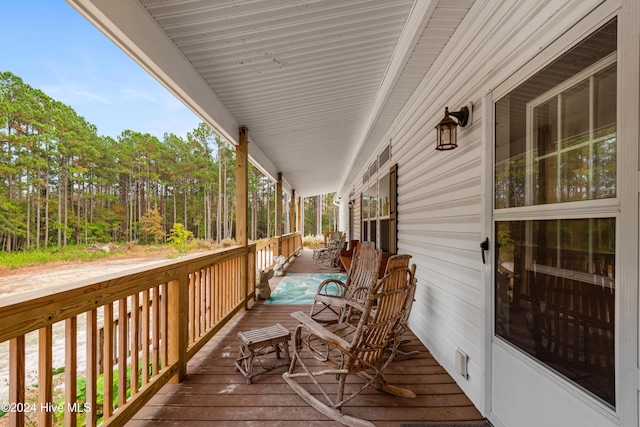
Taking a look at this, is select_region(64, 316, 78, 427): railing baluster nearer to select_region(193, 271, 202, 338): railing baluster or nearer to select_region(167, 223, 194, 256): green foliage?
select_region(193, 271, 202, 338): railing baluster

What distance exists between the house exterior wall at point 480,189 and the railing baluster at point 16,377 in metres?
2.33

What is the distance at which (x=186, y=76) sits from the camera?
2660 mm

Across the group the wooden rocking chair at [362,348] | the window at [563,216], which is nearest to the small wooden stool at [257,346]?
the wooden rocking chair at [362,348]

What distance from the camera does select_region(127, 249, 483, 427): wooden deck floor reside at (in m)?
1.89

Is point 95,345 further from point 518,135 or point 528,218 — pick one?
point 518,135

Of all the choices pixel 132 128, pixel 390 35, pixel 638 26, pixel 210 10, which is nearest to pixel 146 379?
pixel 210 10

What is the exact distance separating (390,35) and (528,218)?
1997mm

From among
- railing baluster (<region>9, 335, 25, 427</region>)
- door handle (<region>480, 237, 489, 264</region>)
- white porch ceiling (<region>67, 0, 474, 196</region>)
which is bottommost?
railing baluster (<region>9, 335, 25, 427</region>)

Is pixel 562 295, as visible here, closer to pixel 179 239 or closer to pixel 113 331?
pixel 113 331

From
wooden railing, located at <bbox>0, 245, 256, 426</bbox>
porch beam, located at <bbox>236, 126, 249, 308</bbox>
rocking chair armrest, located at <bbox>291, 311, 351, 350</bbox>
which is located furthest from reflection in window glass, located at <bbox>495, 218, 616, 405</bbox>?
porch beam, located at <bbox>236, 126, 249, 308</bbox>

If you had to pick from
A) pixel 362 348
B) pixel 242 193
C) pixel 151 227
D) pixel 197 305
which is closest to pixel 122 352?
pixel 197 305

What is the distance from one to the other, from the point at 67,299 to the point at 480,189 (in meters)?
2.53

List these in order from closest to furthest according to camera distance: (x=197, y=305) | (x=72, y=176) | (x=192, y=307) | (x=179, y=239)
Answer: (x=192, y=307) → (x=197, y=305) → (x=72, y=176) → (x=179, y=239)

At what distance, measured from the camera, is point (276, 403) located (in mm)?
2059
